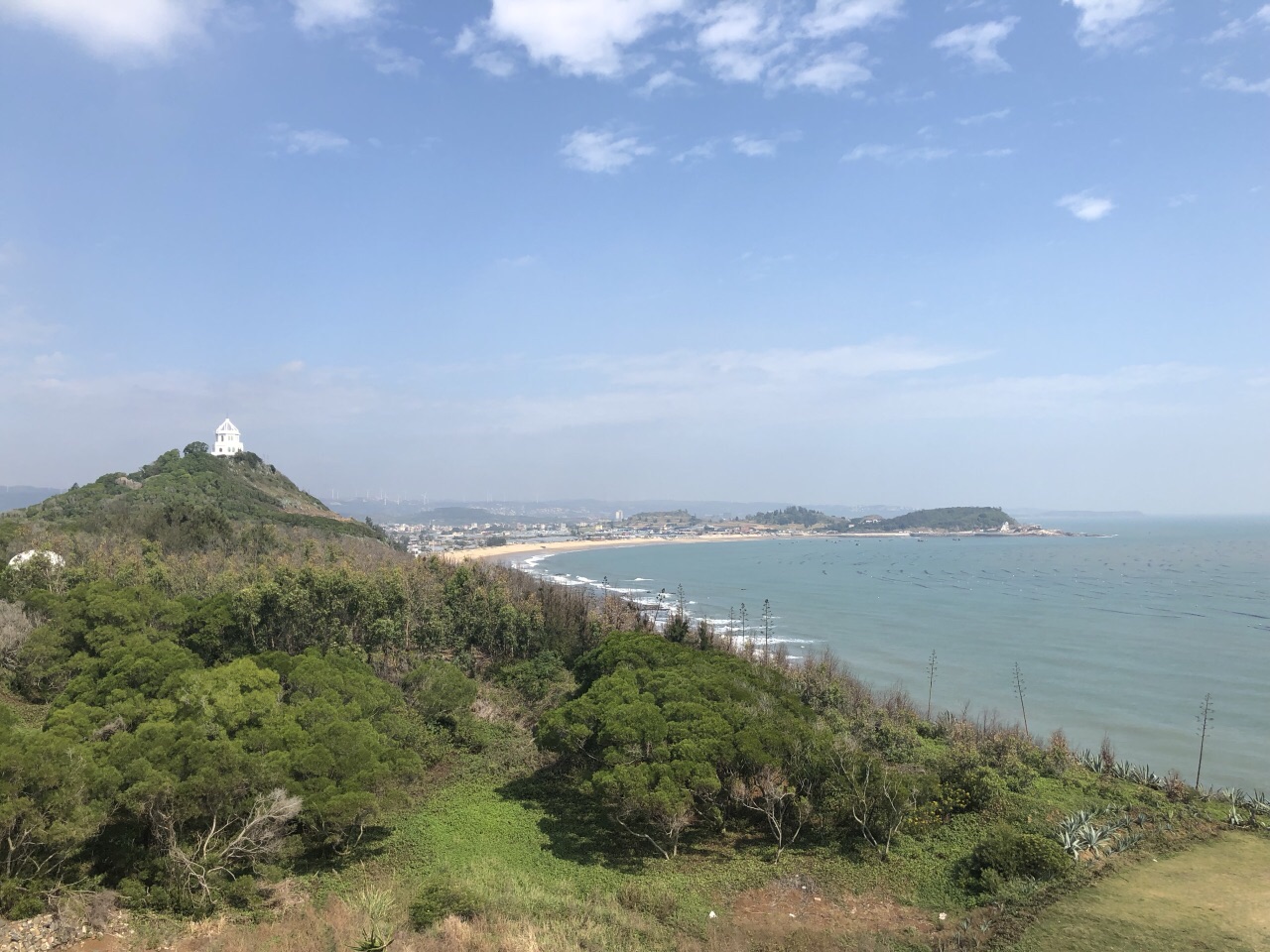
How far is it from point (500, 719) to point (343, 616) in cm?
1224

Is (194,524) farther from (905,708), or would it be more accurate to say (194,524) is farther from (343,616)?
(905,708)

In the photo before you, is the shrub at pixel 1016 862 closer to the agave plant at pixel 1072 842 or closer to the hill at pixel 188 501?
the agave plant at pixel 1072 842

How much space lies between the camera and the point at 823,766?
875 inches

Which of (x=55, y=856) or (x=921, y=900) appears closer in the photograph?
(x=55, y=856)

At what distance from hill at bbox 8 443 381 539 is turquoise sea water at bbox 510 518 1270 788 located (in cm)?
4244

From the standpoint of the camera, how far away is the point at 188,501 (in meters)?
72.5

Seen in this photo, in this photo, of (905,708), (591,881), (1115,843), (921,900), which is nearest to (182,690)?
(591,881)

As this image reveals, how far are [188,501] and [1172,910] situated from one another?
79.9 m

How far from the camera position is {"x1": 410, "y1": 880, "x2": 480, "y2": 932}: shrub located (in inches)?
645

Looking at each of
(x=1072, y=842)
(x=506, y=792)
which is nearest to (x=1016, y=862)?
(x=1072, y=842)

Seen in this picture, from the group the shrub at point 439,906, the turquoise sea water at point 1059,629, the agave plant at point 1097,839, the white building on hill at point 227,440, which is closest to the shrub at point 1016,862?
the agave plant at point 1097,839

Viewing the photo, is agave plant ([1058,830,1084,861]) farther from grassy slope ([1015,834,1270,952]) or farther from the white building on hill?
the white building on hill

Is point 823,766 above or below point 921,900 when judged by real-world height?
above

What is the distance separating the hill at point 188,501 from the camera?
59.1 metres
